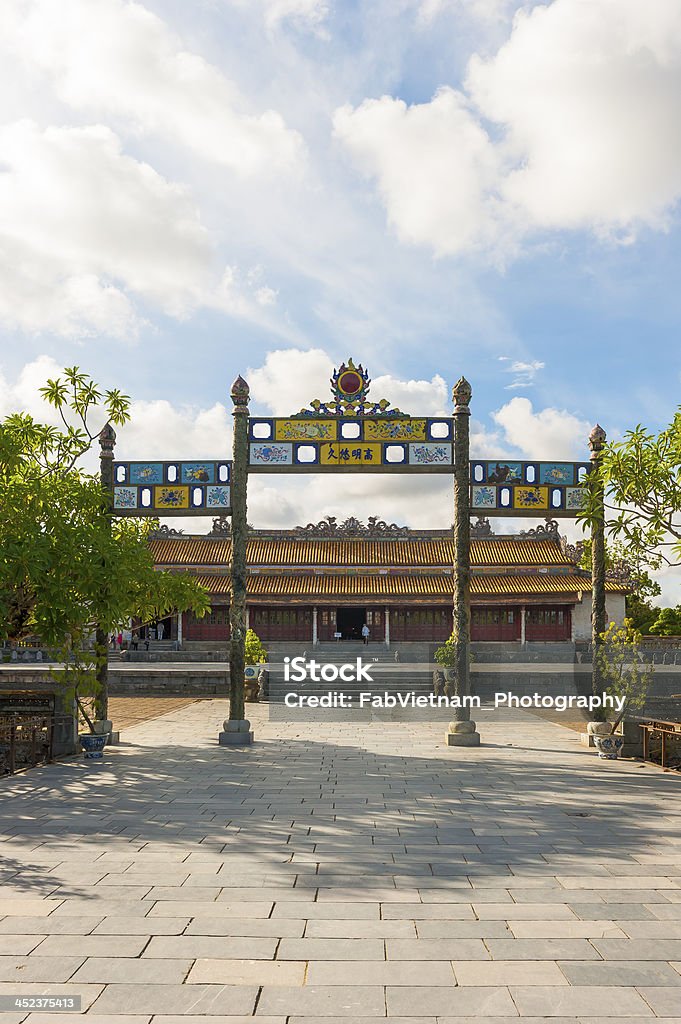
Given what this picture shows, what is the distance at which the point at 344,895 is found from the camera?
18.3ft

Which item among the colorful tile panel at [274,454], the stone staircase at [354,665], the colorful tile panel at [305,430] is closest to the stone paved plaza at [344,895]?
the colorful tile panel at [274,454]

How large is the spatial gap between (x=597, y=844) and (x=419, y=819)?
1.84m

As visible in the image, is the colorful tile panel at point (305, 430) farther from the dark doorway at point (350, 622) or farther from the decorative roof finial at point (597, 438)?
the dark doorway at point (350, 622)

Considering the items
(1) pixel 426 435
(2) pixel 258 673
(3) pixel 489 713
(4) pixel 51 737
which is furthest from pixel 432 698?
(4) pixel 51 737

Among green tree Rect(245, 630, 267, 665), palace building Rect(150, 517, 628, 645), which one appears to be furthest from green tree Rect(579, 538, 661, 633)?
green tree Rect(245, 630, 267, 665)

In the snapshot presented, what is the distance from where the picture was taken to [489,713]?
19891 millimetres

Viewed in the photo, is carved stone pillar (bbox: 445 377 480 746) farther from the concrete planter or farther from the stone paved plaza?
the stone paved plaza

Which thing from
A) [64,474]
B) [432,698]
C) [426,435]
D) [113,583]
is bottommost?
[432,698]

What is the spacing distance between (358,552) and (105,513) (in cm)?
2580

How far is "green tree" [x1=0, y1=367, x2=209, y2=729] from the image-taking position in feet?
34.2

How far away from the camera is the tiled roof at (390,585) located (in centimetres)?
3597

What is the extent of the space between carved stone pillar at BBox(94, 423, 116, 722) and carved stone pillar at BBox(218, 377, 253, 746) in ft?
7.31

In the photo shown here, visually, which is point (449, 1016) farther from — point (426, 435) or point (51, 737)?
point (426, 435)

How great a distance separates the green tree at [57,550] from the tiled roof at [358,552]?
24.4 meters
